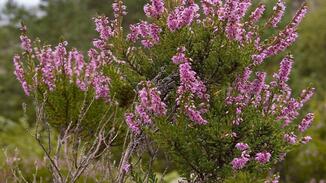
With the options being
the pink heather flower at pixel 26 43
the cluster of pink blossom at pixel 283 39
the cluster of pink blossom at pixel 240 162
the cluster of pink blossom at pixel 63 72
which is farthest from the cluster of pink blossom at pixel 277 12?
the pink heather flower at pixel 26 43

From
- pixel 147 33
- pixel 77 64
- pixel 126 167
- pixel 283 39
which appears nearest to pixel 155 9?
pixel 147 33

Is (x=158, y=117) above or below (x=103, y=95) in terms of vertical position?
below

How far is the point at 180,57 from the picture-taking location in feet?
14.4

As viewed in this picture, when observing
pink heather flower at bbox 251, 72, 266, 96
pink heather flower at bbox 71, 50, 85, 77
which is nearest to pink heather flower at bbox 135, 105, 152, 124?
pink heather flower at bbox 251, 72, 266, 96

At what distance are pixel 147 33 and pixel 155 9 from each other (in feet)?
0.84

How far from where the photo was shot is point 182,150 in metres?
4.43

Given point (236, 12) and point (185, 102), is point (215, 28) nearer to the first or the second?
point (236, 12)

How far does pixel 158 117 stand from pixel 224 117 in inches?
20.1

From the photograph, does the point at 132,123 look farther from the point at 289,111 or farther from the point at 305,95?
the point at 305,95

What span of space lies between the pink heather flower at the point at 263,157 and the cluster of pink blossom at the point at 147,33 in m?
1.24

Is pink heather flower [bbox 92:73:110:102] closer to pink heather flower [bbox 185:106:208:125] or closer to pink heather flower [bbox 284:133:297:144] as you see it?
pink heather flower [bbox 185:106:208:125]

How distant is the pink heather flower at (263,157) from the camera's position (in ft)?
14.3

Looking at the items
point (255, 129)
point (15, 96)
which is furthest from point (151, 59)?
point (15, 96)

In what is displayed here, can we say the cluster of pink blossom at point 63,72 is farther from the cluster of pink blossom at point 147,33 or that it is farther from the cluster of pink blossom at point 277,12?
the cluster of pink blossom at point 277,12
